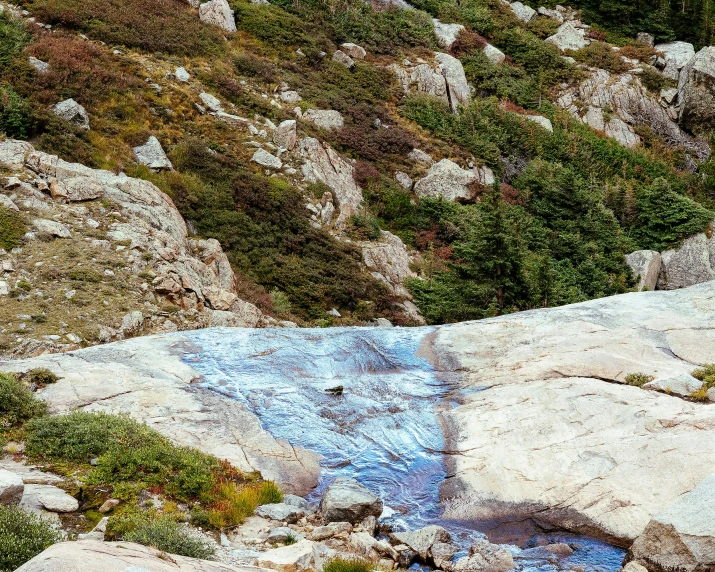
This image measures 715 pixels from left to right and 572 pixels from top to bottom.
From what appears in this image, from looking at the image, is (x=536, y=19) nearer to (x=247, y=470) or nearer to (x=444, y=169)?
(x=444, y=169)

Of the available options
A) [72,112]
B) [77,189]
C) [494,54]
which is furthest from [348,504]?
[494,54]

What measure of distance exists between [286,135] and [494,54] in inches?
936

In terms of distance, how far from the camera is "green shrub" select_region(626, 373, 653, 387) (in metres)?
11.9

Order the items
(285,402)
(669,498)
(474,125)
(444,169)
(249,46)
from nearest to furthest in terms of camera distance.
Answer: (669,498) → (285,402) → (444,169) → (249,46) → (474,125)

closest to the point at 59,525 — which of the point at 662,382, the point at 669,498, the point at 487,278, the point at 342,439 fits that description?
the point at 342,439

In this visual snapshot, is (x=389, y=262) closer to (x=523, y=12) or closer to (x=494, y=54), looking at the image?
(x=494, y=54)

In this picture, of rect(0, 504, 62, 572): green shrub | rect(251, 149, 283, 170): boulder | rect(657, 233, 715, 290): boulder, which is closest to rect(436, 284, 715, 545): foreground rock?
rect(0, 504, 62, 572): green shrub

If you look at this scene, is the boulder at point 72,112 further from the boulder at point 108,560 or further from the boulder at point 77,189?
the boulder at point 108,560

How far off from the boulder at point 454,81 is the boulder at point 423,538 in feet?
117

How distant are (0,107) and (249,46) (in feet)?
59.0

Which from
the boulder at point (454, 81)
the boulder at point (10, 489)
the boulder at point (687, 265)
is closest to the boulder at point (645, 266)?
the boulder at point (687, 265)

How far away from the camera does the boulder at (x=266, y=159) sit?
1120 inches

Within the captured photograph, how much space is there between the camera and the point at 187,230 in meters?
23.2

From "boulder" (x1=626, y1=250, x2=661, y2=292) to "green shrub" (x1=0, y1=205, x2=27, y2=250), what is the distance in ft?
90.1
